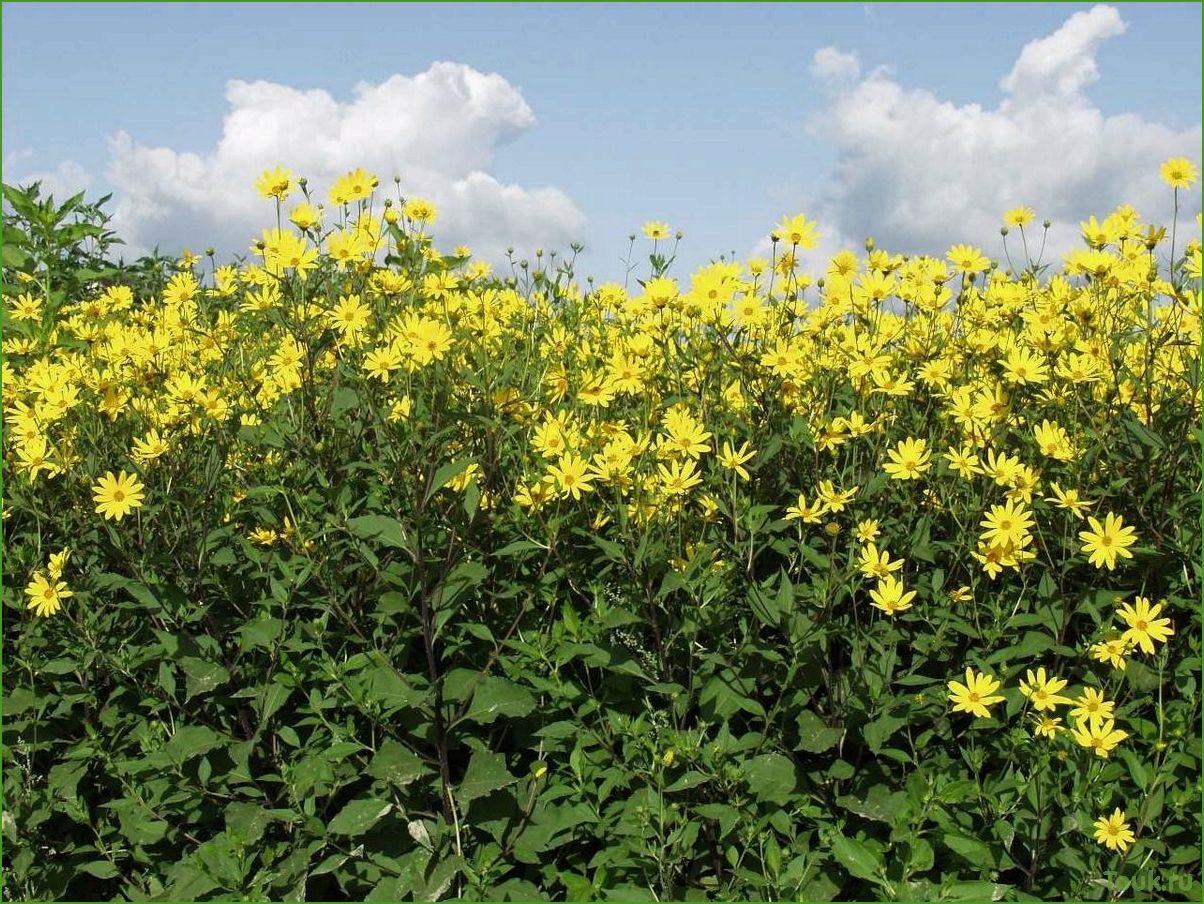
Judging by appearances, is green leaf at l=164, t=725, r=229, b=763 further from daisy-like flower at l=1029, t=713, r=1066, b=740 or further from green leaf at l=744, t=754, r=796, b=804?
daisy-like flower at l=1029, t=713, r=1066, b=740

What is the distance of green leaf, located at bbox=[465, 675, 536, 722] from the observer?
8.14 feet

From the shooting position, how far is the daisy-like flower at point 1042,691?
8.00 feet

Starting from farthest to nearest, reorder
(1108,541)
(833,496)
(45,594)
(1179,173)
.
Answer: (1179,173) < (45,594) < (833,496) < (1108,541)

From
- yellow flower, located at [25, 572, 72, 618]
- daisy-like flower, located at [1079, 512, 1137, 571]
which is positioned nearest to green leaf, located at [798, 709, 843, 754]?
daisy-like flower, located at [1079, 512, 1137, 571]

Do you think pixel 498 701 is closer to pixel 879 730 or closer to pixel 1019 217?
pixel 879 730

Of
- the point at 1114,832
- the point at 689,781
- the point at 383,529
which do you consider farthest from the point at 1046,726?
the point at 383,529

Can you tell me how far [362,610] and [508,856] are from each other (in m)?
0.84

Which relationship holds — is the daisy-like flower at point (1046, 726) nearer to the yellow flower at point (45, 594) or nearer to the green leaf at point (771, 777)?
the green leaf at point (771, 777)

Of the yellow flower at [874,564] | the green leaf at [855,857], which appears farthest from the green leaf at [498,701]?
the yellow flower at [874,564]

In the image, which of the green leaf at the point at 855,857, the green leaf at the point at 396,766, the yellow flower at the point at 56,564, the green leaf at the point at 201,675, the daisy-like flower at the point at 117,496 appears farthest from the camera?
the yellow flower at the point at 56,564

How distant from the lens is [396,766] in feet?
8.26

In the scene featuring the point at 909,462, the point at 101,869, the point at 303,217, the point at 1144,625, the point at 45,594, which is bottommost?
the point at 101,869

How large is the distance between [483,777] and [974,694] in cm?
129

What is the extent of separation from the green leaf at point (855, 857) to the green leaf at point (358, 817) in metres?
1.16
